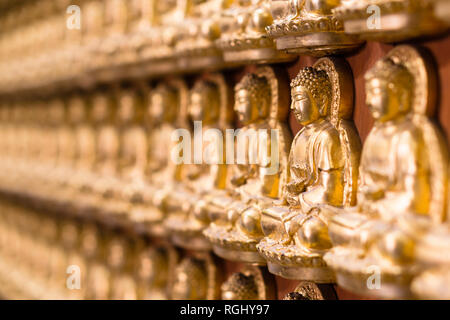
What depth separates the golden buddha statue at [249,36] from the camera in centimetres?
94

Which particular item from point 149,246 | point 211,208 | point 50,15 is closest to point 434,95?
point 211,208

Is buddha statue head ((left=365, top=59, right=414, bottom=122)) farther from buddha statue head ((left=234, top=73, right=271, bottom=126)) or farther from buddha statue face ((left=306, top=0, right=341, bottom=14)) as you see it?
buddha statue head ((left=234, top=73, right=271, bottom=126))

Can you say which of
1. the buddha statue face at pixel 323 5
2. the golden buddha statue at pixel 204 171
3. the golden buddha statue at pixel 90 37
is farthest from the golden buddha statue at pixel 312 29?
the golden buddha statue at pixel 90 37

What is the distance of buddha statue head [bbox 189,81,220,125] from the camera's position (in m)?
1.19

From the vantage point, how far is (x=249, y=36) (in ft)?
3.13

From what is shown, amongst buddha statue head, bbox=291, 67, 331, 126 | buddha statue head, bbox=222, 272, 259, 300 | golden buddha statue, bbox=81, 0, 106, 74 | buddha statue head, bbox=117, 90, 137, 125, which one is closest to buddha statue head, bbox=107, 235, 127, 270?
buddha statue head, bbox=117, 90, 137, 125

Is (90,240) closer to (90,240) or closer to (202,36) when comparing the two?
(90,240)

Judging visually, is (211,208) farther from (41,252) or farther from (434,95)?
(41,252)

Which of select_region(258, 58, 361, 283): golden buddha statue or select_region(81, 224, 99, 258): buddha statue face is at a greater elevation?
select_region(258, 58, 361, 283): golden buddha statue

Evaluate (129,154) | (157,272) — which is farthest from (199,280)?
(129,154)

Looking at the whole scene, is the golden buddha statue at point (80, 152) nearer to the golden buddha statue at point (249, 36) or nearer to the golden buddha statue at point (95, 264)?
the golden buddha statue at point (95, 264)
